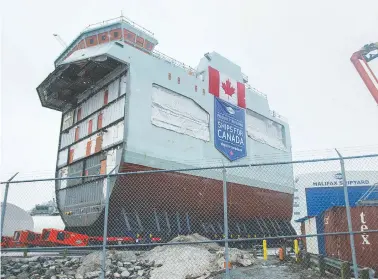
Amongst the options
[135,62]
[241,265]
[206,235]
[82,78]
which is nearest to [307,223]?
[241,265]

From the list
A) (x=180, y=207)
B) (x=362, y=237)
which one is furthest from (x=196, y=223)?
(x=362, y=237)

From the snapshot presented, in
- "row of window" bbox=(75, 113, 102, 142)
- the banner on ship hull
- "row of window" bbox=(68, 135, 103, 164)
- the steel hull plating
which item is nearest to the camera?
the steel hull plating

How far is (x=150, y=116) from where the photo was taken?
65.4 ft

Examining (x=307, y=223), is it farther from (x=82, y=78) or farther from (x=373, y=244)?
(x=82, y=78)

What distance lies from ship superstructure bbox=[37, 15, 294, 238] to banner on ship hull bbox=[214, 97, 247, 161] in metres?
0.08

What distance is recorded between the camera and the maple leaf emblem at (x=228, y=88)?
26000 millimetres

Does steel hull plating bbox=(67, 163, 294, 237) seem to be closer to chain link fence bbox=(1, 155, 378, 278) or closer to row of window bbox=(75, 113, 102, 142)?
chain link fence bbox=(1, 155, 378, 278)

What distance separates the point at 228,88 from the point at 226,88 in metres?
0.25

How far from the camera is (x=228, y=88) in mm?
26297

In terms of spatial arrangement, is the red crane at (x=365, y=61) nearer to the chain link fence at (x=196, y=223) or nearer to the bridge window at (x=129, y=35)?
the chain link fence at (x=196, y=223)

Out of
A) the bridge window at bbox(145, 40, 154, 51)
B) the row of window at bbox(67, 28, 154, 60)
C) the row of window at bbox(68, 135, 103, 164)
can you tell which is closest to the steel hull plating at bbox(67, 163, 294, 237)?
the row of window at bbox(68, 135, 103, 164)

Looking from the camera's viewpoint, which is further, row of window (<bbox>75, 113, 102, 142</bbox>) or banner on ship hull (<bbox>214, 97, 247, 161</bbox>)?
banner on ship hull (<bbox>214, 97, 247, 161</bbox>)

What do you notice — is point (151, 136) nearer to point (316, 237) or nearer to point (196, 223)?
point (196, 223)

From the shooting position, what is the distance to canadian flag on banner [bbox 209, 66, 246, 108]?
2511cm
